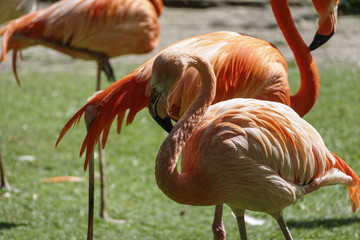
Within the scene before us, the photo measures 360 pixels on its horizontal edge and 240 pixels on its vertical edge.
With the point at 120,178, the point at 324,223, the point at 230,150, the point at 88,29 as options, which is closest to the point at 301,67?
the point at 324,223

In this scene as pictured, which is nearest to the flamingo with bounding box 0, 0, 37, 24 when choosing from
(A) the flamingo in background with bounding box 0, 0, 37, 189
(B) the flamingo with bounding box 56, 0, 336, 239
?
(A) the flamingo in background with bounding box 0, 0, 37, 189

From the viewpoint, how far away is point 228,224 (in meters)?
4.00

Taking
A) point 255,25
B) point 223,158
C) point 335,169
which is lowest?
point 255,25

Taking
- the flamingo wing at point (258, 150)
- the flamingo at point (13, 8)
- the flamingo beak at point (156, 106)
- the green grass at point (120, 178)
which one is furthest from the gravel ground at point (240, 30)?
the flamingo beak at point (156, 106)

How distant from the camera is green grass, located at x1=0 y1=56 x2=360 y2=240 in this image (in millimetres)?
3883

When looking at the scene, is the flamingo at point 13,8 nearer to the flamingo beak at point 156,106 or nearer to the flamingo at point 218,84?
the flamingo at point 218,84

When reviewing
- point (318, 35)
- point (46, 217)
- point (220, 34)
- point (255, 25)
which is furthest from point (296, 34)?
point (255, 25)

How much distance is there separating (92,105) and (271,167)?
113cm

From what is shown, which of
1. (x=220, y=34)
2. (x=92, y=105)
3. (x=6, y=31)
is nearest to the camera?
(x=92, y=105)

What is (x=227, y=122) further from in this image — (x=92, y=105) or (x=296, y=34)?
(x=296, y=34)

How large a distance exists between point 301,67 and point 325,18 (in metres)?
0.34

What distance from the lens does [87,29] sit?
430 cm

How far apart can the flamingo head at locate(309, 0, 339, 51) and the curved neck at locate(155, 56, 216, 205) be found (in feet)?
3.80

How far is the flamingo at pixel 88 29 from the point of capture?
4.30 m
